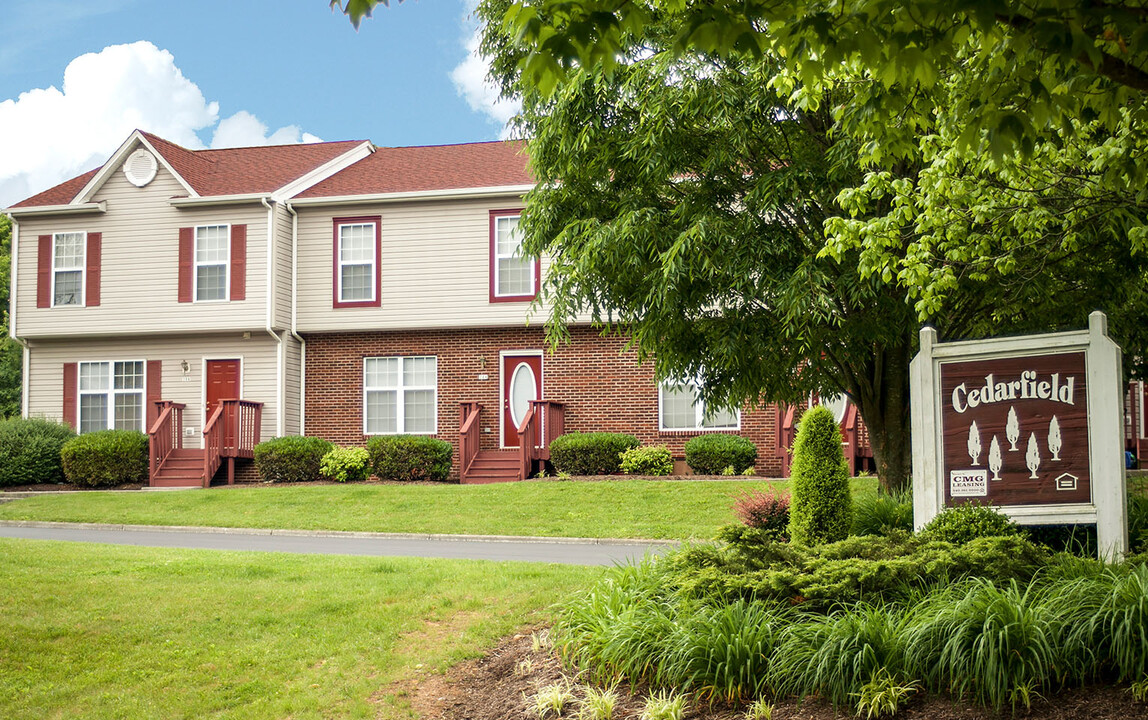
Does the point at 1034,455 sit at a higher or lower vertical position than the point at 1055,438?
lower

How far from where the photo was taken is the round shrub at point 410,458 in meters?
23.1

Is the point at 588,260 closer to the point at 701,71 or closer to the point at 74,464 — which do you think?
the point at 701,71

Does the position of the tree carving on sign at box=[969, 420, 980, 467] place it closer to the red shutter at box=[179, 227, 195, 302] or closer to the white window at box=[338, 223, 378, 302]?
the white window at box=[338, 223, 378, 302]

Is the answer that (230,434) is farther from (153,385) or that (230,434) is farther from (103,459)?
(153,385)

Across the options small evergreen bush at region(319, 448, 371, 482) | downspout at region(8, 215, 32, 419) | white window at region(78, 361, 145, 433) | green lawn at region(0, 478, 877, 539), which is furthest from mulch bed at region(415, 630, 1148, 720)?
downspout at region(8, 215, 32, 419)

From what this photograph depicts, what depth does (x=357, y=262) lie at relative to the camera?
2598cm

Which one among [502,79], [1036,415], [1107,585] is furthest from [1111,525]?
[502,79]

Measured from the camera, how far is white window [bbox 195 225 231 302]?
25.9 meters

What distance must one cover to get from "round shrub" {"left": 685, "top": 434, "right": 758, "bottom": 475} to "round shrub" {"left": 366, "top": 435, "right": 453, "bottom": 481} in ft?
17.2

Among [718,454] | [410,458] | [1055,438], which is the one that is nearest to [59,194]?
[410,458]

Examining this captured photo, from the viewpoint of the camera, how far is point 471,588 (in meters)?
10.0

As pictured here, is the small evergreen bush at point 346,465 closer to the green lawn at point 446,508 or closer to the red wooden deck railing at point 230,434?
the green lawn at point 446,508

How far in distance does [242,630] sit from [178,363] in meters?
18.9

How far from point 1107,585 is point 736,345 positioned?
6.44 metres
